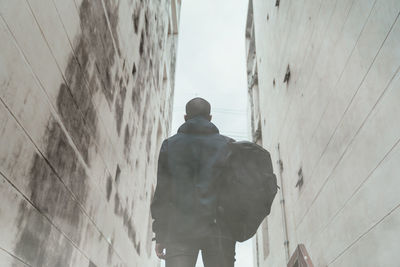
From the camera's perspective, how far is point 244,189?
6.45ft

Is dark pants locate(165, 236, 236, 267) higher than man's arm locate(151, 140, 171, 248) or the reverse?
the reverse

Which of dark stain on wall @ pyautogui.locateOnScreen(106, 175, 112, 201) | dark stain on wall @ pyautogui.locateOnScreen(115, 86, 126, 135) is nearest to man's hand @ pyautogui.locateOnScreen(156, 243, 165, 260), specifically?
dark stain on wall @ pyautogui.locateOnScreen(106, 175, 112, 201)

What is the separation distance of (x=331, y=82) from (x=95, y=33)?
2771 millimetres

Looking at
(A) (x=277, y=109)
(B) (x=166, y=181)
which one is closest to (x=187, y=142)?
(B) (x=166, y=181)

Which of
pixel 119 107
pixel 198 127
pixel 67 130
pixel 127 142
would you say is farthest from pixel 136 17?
pixel 198 127

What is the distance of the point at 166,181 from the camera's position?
210cm

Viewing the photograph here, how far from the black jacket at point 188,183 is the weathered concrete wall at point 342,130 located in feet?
4.31

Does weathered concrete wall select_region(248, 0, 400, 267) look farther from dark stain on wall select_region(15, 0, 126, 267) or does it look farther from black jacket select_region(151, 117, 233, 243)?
dark stain on wall select_region(15, 0, 126, 267)

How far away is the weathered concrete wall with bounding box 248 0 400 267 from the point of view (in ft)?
8.46

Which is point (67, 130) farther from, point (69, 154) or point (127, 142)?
point (127, 142)

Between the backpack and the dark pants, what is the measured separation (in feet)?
0.37

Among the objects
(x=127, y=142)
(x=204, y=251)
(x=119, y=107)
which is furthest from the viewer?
(x=127, y=142)

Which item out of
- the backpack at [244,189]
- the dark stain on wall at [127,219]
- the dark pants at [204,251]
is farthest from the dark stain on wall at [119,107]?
the dark pants at [204,251]

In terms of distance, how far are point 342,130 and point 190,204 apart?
231cm
